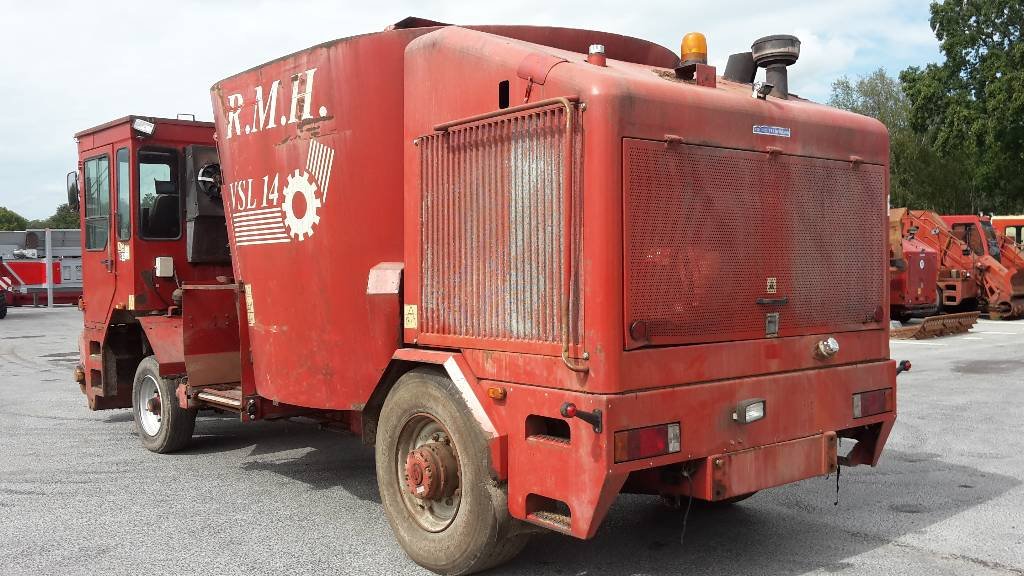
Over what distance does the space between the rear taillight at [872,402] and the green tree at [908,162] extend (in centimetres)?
4489

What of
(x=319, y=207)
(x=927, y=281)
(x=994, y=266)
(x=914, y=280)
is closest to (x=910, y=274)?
(x=914, y=280)

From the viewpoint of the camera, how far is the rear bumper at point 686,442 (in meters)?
3.96

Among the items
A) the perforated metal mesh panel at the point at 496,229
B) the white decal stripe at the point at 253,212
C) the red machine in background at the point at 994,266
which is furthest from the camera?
the red machine in background at the point at 994,266

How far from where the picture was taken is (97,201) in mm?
8719

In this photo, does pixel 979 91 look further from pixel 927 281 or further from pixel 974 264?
pixel 927 281

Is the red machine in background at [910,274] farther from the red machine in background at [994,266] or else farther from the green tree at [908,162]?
the green tree at [908,162]

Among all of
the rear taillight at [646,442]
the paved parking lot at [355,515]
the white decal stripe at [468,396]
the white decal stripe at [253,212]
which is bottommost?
the paved parking lot at [355,515]

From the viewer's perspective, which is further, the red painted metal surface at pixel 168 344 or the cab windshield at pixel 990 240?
the cab windshield at pixel 990 240

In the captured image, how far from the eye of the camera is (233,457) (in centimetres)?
766

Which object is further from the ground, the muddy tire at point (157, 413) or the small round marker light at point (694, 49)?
the small round marker light at point (694, 49)

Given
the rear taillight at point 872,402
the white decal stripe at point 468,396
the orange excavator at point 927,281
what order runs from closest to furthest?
the white decal stripe at point 468,396
the rear taillight at point 872,402
the orange excavator at point 927,281

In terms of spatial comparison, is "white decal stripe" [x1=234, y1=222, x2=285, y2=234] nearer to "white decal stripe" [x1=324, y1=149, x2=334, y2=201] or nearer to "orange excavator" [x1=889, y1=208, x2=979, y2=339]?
"white decal stripe" [x1=324, y1=149, x2=334, y2=201]

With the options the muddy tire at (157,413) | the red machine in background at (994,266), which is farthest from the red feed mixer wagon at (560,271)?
the red machine in background at (994,266)

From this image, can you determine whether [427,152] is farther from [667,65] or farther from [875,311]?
[875,311]
